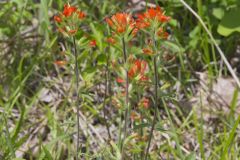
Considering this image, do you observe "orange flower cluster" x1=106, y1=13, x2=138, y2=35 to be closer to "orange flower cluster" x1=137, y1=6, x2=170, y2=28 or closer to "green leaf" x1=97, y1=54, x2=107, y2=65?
"orange flower cluster" x1=137, y1=6, x2=170, y2=28

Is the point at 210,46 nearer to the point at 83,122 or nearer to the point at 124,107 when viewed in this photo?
the point at 83,122

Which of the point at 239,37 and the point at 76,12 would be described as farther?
the point at 239,37

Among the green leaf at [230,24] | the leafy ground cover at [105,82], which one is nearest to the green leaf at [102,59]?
the leafy ground cover at [105,82]

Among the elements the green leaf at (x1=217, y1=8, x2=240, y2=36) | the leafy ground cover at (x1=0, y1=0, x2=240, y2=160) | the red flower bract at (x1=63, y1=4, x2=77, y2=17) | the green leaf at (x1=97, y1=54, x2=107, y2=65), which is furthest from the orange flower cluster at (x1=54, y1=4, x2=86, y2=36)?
the green leaf at (x1=217, y1=8, x2=240, y2=36)

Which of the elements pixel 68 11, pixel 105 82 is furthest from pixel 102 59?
pixel 68 11

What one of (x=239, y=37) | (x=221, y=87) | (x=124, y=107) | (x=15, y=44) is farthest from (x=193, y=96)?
(x=124, y=107)

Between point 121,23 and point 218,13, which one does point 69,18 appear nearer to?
point 121,23

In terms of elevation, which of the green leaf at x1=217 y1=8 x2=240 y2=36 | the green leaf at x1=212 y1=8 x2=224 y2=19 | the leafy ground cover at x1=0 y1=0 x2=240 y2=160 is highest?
the green leaf at x1=212 y1=8 x2=224 y2=19

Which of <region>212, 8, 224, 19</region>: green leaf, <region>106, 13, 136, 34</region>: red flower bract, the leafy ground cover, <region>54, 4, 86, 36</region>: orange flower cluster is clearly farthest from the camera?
<region>212, 8, 224, 19</region>: green leaf
